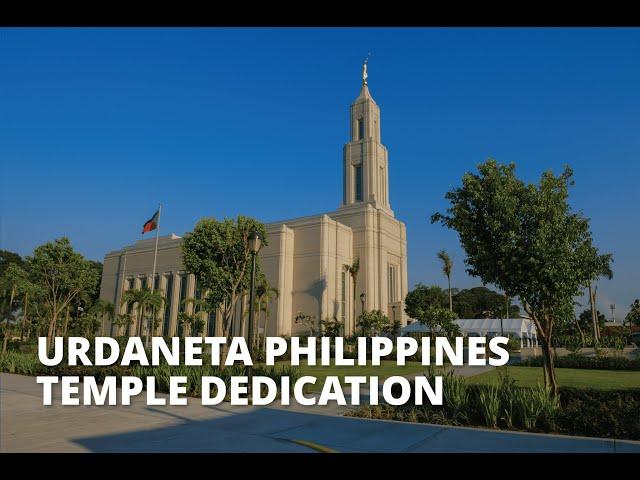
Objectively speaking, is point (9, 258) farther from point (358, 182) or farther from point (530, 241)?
point (530, 241)

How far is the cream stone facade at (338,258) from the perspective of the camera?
60938mm

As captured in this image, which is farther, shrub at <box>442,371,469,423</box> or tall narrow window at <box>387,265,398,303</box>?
tall narrow window at <box>387,265,398,303</box>

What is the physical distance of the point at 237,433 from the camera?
343 inches

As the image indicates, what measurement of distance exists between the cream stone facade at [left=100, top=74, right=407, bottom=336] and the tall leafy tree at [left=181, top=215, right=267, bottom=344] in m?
31.2

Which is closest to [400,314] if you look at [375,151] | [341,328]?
[341,328]

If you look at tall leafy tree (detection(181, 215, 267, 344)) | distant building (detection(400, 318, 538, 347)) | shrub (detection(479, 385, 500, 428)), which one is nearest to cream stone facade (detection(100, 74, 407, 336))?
distant building (detection(400, 318, 538, 347))

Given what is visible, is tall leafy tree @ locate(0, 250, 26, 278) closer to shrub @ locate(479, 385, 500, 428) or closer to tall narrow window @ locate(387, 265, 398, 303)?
tall narrow window @ locate(387, 265, 398, 303)

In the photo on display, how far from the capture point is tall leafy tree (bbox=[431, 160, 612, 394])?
1120cm

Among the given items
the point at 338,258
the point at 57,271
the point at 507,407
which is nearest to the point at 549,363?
the point at 507,407

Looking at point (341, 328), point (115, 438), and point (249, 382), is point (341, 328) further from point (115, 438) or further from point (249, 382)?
point (115, 438)

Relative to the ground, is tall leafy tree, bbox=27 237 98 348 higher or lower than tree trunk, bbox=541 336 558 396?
higher

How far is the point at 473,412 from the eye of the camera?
31.7 feet
